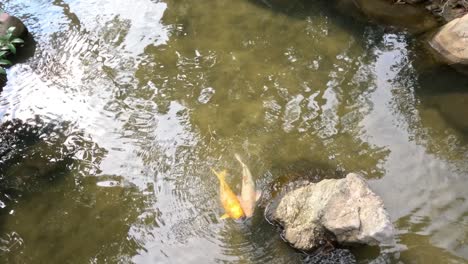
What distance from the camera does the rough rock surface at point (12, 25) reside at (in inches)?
316

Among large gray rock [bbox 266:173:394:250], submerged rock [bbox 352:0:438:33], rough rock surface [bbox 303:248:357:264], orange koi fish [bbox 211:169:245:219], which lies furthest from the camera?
submerged rock [bbox 352:0:438:33]

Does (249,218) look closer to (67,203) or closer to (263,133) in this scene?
(263,133)

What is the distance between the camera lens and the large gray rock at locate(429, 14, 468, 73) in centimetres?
663

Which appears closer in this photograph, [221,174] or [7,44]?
[221,174]

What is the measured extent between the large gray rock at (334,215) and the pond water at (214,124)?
240 millimetres

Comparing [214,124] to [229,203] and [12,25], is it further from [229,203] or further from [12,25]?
[12,25]

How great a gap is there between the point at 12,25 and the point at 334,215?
6.86 meters

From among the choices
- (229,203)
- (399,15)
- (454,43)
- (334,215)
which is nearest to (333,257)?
(334,215)

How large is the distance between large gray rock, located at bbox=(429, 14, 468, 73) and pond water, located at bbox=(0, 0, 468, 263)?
0.24 metres

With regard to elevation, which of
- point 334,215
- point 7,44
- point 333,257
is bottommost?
point 7,44

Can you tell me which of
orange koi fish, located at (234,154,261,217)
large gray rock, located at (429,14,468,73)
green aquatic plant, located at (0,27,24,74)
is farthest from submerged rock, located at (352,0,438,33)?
green aquatic plant, located at (0,27,24,74)

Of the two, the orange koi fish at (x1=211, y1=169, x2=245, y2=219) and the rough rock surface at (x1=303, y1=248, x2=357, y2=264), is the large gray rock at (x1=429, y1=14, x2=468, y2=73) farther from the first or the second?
the orange koi fish at (x1=211, y1=169, x2=245, y2=219)

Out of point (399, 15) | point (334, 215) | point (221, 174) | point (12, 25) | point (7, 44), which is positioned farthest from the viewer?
point (12, 25)

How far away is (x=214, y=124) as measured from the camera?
249 inches
